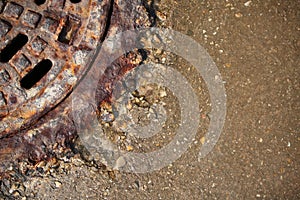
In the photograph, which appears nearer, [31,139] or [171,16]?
[31,139]

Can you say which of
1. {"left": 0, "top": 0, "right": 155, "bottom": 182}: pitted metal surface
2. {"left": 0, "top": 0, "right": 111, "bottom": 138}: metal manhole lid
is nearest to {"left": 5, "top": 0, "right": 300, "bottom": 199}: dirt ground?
{"left": 0, "top": 0, "right": 155, "bottom": 182}: pitted metal surface

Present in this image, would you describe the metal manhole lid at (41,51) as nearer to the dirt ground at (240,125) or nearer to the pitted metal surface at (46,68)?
the pitted metal surface at (46,68)

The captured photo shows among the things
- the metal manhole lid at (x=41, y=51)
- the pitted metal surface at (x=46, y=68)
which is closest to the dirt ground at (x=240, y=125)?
the pitted metal surface at (x=46, y=68)

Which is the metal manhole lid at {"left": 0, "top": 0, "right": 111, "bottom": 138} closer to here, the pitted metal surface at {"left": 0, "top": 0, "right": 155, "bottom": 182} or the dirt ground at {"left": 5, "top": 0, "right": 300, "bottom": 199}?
the pitted metal surface at {"left": 0, "top": 0, "right": 155, "bottom": 182}

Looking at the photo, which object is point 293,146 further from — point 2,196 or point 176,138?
point 2,196

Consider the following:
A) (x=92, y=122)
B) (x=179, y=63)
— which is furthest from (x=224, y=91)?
(x=92, y=122)

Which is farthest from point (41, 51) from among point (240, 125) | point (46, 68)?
point (240, 125)

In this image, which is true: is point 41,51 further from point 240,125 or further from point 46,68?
point 240,125
